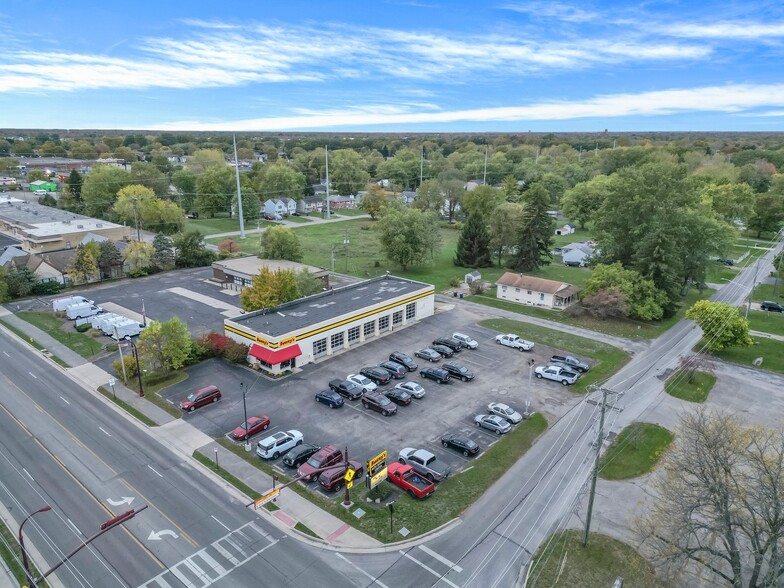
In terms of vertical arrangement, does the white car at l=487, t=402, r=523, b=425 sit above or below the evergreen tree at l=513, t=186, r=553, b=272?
below

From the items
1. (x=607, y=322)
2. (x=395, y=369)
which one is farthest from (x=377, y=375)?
(x=607, y=322)

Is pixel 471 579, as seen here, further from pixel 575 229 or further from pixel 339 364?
Result: pixel 575 229

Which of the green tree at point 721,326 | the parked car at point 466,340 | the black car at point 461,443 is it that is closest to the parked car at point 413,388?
the black car at point 461,443

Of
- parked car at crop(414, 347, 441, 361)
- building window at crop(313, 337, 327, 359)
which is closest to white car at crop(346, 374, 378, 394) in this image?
building window at crop(313, 337, 327, 359)

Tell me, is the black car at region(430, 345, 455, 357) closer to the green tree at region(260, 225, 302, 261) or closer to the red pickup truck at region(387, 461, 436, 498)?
the red pickup truck at region(387, 461, 436, 498)

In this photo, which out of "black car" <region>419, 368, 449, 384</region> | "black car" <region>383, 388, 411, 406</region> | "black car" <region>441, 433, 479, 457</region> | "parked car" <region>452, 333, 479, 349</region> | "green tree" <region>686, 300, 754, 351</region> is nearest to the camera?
"black car" <region>441, 433, 479, 457</region>

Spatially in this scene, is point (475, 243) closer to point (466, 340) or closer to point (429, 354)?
point (466, 340)

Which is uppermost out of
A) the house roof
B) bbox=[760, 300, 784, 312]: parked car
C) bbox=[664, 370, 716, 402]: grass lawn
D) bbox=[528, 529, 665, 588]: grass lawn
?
the house roof

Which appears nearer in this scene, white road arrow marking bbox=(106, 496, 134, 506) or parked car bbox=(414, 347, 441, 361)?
white road arrow marking bbox=(106, 496, 134, 506)
